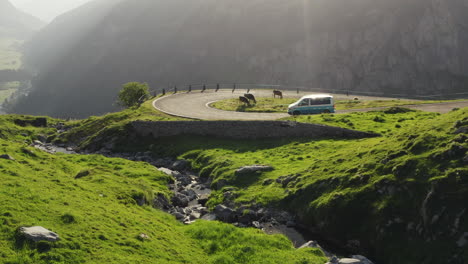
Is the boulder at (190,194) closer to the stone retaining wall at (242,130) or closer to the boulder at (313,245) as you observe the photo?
the boulder at (313,245)

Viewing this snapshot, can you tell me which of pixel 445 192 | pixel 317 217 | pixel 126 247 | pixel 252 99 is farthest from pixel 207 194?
pixel 252 99

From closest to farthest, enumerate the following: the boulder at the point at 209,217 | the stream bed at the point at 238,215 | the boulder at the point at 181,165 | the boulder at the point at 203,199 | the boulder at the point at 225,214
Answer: the stream bed at the point at 238,215 < the boulder at the point at 209,217 < the boulder at the point at 225,214 < the boulder at the point at 203,199 < the boulder at the point at 181,165

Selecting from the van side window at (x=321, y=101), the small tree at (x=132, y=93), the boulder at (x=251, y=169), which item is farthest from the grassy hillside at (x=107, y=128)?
the boulder at (x=251, y=169)

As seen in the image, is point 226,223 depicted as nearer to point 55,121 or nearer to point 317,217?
point 317,217

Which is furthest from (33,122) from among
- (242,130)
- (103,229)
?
(103,229)

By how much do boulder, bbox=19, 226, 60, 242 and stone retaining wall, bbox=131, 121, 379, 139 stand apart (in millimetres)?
32764

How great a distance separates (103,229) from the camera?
1989 centimetres

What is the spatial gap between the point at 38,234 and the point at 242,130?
3447 centimetres

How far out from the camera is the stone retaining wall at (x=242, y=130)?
44.0 metres

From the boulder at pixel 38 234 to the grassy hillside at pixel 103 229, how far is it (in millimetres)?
303

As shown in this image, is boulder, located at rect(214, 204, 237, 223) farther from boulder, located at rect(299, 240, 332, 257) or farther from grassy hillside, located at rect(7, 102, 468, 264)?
boulder, located at rect(299, 240, 332, 257)

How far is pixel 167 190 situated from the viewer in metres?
35.2

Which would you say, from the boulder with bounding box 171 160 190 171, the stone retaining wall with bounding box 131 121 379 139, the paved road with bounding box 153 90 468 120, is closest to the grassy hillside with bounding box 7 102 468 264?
the stone retaining wall with bounding box 131 121 379 139

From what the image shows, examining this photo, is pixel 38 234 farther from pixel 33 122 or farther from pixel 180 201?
pixel 33 122
